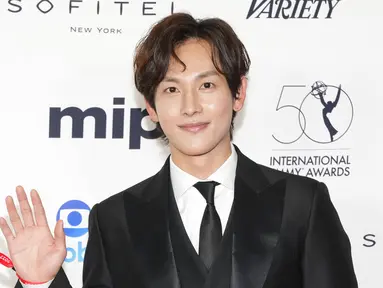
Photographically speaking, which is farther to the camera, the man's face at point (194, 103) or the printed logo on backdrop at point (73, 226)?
the printed logo on backdrop at point (73, 226)

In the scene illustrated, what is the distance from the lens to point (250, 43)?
2.38 metres

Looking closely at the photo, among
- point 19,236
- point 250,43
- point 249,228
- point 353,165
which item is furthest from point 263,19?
point 19,236

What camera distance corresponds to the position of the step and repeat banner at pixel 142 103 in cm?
233

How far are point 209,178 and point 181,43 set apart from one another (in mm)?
302

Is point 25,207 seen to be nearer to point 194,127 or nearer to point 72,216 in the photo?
point 194,127

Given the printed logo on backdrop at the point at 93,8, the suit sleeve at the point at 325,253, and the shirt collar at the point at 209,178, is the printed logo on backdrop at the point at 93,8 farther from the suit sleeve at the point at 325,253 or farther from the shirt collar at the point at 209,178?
the suit sleeve at the point at 325,253

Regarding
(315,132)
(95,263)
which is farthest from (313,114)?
(95,263)

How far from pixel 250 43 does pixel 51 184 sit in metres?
0.70

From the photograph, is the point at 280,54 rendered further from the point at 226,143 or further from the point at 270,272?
the point at 270,272

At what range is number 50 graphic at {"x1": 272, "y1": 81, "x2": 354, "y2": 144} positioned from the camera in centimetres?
238

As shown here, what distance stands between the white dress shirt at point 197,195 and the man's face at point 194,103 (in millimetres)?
63

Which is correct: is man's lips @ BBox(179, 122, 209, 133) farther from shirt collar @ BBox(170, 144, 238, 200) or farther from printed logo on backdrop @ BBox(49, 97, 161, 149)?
printed logo on backdrop @ BBox(49, 97, 161, 149)

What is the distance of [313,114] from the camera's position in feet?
7.84

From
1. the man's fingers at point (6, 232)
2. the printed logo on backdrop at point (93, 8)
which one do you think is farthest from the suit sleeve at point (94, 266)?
the printed logo on backdrop at point (93, 8)
